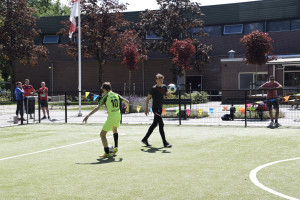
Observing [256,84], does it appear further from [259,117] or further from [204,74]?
[259,117]

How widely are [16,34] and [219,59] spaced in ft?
65.0

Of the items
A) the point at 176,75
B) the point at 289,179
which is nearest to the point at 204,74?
the point at 176,75

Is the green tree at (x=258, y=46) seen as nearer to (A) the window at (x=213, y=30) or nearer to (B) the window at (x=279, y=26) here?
(B) the window at (x=279, y=26)

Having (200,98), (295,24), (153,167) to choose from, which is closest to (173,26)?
(295,24)

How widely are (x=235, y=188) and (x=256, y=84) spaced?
26.4m

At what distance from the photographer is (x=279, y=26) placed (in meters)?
36.8

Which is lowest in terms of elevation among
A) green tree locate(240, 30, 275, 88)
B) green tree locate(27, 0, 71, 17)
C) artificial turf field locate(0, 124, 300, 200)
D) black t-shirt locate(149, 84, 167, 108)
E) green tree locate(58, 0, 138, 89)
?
artificial turf field locate(0, 124, 300, 200)

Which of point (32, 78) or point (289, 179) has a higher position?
point (32, 78)

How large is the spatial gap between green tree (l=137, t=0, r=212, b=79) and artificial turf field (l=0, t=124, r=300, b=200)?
24161mm

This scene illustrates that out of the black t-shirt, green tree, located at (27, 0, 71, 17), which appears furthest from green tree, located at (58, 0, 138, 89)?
green tree, located at (27, 0, 71, 17)

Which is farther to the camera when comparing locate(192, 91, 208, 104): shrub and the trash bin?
locate(192, 91, 208, 104): shrub

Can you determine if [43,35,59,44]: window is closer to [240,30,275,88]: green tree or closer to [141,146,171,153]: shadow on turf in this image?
[240,30,275,88]: green tree

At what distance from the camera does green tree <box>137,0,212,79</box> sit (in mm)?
37031

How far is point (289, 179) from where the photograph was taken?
6.58 metres
